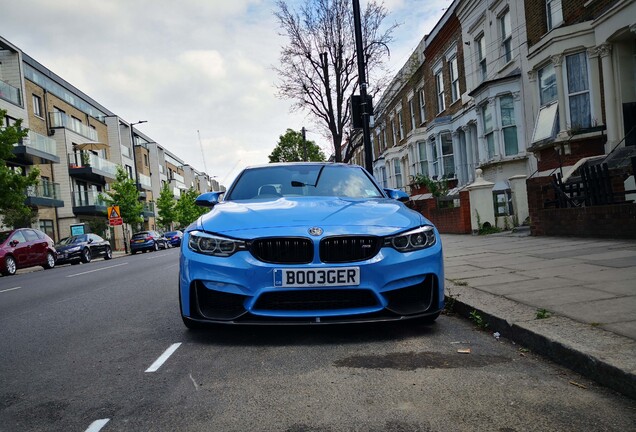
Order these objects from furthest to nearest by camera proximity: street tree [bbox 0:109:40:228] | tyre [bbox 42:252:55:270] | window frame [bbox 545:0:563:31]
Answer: street tree [bbox 0:109:40:228] → tyre [bbox 42:252:55:270] → window frame [bbox 545:0:563:31]

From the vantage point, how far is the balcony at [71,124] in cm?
3416

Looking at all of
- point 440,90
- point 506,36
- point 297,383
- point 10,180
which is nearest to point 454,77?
point 440,90

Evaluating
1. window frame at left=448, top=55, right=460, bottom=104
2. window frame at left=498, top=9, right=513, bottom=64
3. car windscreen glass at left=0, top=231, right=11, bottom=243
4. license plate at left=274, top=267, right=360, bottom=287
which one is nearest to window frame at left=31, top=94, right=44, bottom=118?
car windscreen glass at left=0, top=231, right=11, bottom=243

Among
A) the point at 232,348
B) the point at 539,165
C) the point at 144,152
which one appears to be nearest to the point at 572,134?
the point at 539,165

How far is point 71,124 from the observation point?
3662cm

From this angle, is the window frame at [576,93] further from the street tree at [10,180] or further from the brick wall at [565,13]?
the street tree at [10,180]

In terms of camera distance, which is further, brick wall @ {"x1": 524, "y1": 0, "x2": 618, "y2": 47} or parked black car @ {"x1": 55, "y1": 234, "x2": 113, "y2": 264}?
parked black car @ {"x1": 55, "y1": 234, "x2": 113, "y2": 264}

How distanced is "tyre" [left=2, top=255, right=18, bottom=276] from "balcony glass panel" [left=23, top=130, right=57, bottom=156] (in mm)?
13575

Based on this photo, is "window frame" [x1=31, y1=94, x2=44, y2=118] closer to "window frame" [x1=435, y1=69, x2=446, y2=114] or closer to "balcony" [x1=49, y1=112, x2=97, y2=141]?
"balcony" [x1=49, y1=112, x2=97, y2=141]

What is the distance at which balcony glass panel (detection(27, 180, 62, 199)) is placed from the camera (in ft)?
93.7

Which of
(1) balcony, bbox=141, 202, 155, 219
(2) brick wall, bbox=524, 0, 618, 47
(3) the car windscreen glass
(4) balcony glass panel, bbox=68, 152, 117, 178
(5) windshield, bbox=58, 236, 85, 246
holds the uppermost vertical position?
(4) balcony glass panel, bbox=68, 152, 117, 178

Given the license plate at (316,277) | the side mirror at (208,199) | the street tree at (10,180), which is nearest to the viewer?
the license plate at (316,277)

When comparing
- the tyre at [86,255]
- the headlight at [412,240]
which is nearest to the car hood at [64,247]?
the tyre at [86,255]

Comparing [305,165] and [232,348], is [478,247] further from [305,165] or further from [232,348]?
[232,348]
